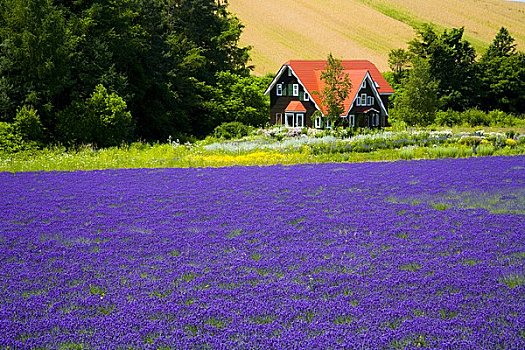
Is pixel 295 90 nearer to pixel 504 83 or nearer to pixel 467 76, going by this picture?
pixel 467 76

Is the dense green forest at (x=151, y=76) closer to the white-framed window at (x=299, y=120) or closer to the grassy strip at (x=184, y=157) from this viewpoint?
the white-framed window at (x=299, y=120)

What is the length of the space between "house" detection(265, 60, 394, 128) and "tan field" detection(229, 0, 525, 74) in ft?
72.3

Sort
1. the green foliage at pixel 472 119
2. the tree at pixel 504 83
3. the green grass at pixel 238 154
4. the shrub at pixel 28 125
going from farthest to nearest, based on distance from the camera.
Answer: the tree at pixel 504 83 < the green foliage at pixel 472 119 < the shrub at pixel 28 125 < the green grass at pixel 238 154

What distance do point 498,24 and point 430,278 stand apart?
100976 millimetres

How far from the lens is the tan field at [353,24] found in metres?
89.9

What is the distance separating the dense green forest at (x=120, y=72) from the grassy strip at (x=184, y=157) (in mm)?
4570

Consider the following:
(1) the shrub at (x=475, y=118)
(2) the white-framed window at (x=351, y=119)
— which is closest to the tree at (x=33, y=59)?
(2) the white-framed window at (x=351, y=119)

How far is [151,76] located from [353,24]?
59.1 meters

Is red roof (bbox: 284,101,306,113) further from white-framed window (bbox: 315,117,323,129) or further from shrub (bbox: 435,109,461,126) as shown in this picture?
shrub (bbox: 435,109,461,126)

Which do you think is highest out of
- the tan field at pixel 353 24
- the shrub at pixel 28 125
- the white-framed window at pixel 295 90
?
the tan field at pixel 353 24

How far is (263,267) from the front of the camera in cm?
1068

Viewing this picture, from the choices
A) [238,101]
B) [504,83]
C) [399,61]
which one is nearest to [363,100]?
[238,101]

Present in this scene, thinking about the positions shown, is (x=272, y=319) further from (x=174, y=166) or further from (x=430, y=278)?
(x=174, y=166)

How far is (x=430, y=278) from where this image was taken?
32.4ft
